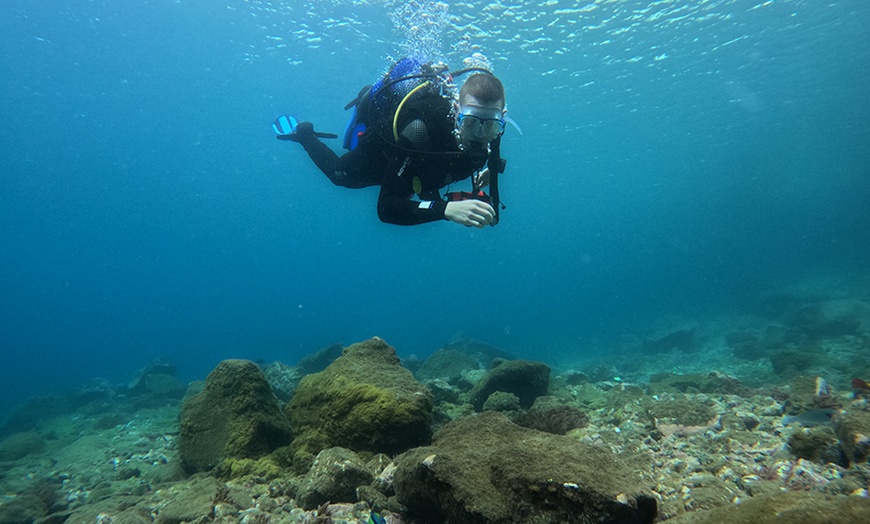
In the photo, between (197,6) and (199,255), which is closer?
(197,6)

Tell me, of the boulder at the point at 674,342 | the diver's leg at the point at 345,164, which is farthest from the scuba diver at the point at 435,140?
the boulder at the point at 674,342

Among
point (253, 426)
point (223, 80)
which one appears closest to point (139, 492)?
point (253, 426)

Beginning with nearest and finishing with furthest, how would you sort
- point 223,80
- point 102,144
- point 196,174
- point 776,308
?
point 776,308 → point 223,80 → point 102,144 → point 196,174

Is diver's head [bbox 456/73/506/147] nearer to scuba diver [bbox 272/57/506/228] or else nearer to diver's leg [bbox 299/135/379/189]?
scuba diver [bbox 272/57/506/228]

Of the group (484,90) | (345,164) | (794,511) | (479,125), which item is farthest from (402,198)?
(794,511)

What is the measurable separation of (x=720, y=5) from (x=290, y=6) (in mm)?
21870

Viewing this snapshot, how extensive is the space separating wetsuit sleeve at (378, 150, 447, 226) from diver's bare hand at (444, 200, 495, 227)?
391 millimetres

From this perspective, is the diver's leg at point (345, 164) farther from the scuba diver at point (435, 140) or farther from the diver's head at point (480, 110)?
the diver's head at point (480, 110)

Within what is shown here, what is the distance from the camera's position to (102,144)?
51.3 metres

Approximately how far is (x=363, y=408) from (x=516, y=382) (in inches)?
153

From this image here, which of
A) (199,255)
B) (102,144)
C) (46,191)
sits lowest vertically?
(199,255)

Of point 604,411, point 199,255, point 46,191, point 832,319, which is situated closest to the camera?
point 604,411

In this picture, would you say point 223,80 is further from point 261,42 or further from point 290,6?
point 290,6

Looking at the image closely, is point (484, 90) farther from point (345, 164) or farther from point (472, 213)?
point (345, 164)
